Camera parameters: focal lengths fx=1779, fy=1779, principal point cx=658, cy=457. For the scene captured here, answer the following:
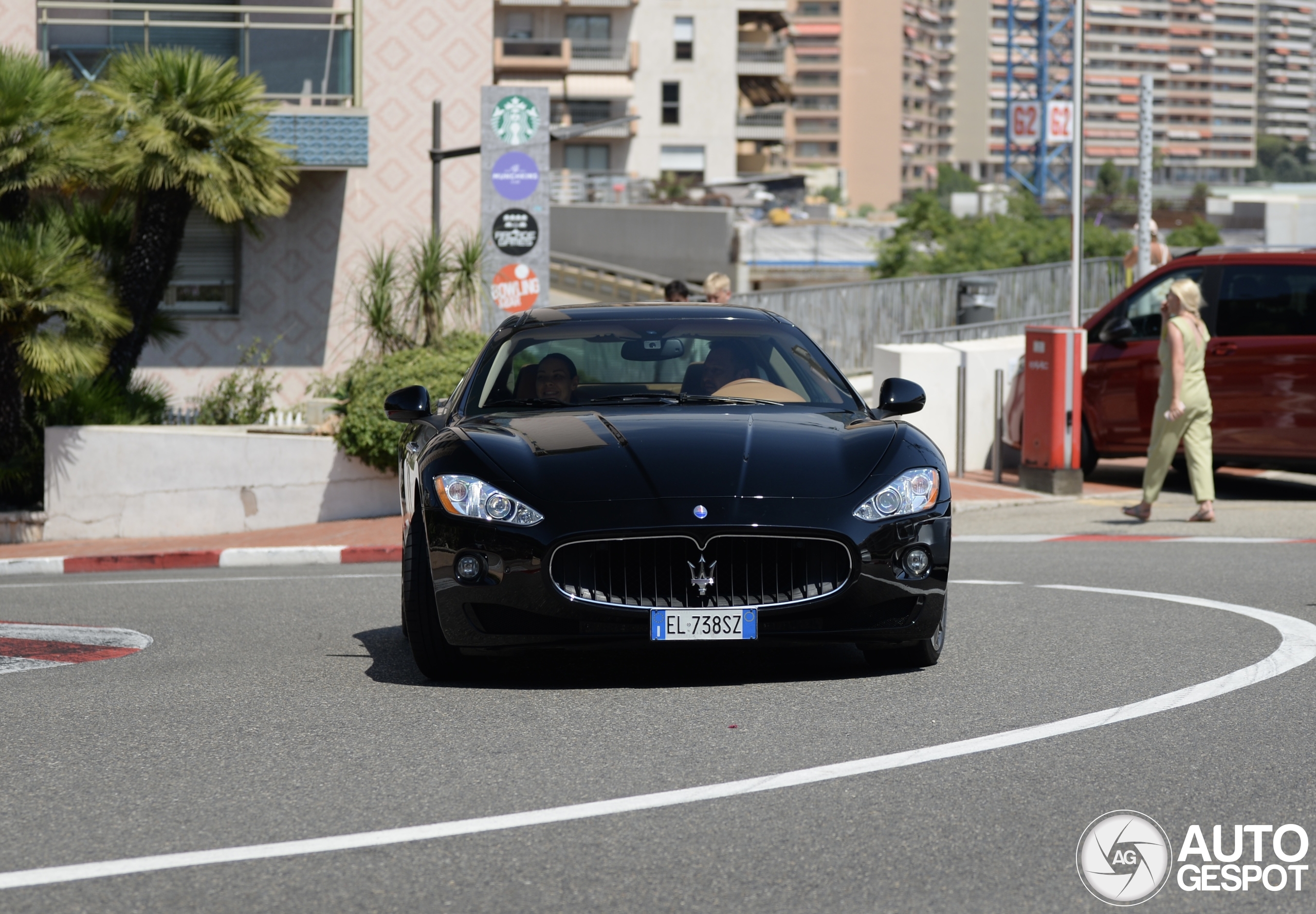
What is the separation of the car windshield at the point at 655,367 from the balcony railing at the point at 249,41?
1305 cm

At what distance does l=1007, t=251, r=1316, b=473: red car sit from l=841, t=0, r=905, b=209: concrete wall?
483 feet

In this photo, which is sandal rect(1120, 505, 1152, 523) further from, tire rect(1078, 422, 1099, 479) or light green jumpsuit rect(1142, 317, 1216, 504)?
tire rect(1078, 422, 1099, 479)

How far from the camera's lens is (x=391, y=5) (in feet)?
70.5

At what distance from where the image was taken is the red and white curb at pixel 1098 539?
38.6 feet

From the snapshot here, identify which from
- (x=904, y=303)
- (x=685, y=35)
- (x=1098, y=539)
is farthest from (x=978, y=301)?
(x=685, y=35)

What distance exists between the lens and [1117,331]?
48.8 ft

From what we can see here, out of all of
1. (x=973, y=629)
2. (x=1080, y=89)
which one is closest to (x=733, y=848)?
(x=973, y=629)

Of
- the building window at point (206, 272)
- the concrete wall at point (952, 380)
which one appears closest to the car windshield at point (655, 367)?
the concrete wall at point (952, 380)

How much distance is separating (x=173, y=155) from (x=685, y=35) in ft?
241

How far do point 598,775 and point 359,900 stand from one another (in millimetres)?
1229

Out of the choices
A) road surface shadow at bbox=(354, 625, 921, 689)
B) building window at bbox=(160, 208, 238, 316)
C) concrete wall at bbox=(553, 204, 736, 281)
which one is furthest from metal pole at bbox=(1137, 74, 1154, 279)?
concrete wall at bbox=(553, 204, 736, 281)

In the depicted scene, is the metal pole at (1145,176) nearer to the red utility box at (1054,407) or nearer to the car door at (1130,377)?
the car door at (1130,377)

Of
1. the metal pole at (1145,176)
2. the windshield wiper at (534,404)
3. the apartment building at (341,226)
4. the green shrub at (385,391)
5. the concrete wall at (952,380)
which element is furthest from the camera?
the apartment building at (341,226)

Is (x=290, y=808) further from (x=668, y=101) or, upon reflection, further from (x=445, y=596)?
(x=668, y=101)
